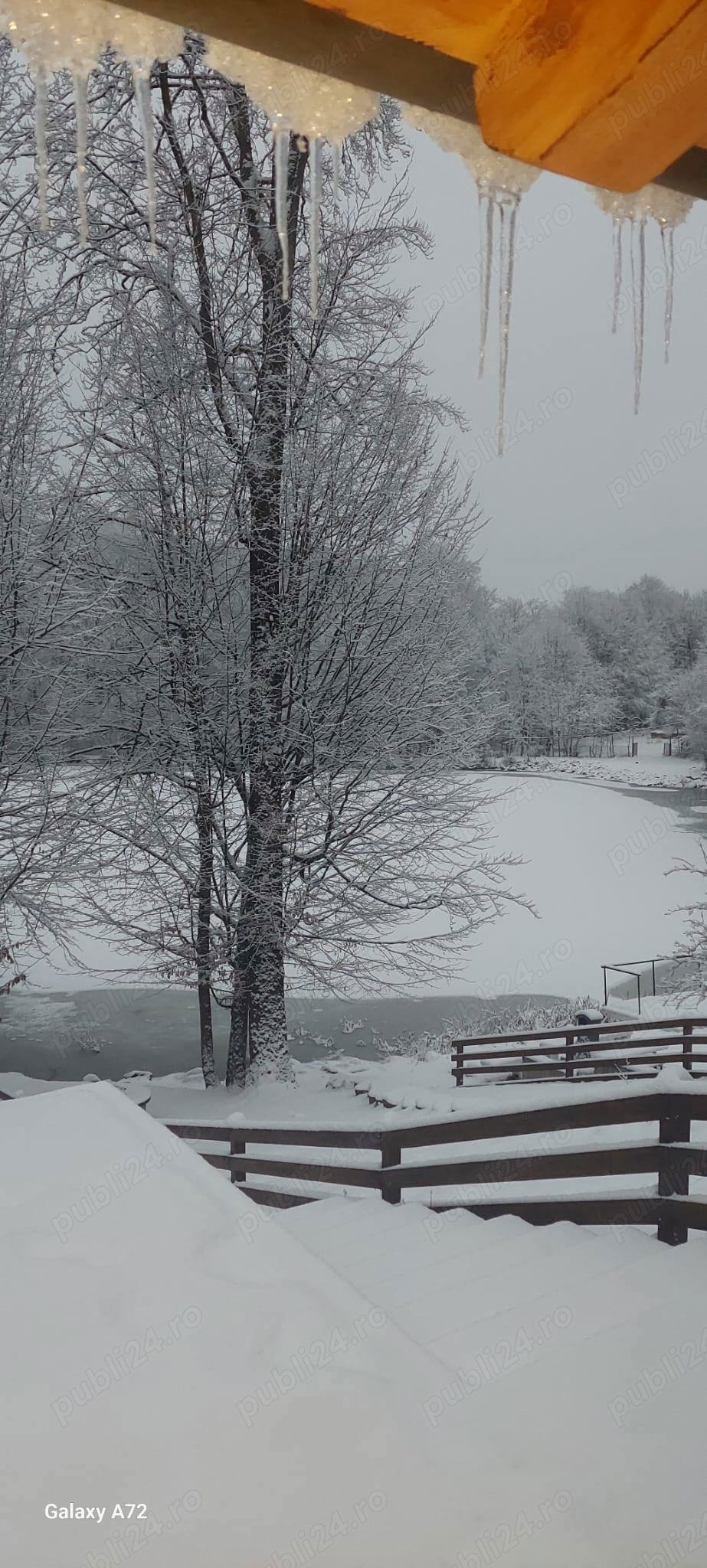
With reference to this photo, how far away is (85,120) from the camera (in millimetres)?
1663

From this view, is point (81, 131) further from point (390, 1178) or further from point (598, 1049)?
point (598, 1049)

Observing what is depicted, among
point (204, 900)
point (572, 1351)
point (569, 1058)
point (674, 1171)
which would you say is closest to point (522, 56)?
point (572, 1351)

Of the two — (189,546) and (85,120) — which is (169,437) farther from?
(85,120)

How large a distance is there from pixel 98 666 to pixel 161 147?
666cm

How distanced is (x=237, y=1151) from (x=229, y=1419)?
380cm

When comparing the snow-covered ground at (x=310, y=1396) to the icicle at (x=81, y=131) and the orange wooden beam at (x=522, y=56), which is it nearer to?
the icicle at (x=81, y=131)

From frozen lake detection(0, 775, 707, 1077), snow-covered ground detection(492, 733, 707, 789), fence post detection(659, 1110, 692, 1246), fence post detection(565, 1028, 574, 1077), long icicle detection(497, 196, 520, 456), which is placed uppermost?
long icicle detection(497, 196, 520, 456)

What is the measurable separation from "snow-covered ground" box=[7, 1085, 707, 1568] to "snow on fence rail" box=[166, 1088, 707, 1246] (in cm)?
20

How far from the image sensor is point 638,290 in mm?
2117

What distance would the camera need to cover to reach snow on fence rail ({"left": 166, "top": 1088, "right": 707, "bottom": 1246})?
360 centimetres

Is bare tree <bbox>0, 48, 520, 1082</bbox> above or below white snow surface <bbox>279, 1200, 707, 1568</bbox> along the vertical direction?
above

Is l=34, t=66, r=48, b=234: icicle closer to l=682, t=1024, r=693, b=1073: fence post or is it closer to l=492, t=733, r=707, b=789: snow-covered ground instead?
l=682, t=1024, r=693, b=1073: fence post

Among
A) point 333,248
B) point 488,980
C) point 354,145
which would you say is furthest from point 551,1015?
point 354,145

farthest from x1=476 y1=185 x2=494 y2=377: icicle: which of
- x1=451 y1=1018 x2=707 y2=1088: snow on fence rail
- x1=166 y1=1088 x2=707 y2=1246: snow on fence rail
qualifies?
x1=451 y1=1018 x2=707 y2=1088: snow on fence rail
